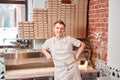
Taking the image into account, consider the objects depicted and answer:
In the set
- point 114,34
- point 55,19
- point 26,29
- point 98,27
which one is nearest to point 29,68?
point 26,29

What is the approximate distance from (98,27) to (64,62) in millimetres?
828

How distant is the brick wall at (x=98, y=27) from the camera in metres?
2.76

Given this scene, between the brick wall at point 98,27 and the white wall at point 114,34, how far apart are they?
0.42 feet

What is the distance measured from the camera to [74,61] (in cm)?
257

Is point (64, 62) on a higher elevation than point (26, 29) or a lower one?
lower

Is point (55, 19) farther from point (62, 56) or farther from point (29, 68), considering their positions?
point (29, 68)

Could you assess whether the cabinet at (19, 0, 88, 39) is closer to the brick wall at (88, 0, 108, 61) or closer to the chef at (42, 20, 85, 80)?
the brick wall at (88, 0, 108, 61)

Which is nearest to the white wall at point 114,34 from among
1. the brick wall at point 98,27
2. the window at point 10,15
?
the brick wall at point 98,27

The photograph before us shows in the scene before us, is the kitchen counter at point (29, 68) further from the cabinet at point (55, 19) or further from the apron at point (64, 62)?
the cabinet at point (55, 19)

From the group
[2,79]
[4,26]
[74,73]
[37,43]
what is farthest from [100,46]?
[4,26]

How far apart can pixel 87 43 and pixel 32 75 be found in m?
1.13

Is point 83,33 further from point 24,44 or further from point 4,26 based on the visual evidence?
point 4,26

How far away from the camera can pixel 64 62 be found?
2.53m

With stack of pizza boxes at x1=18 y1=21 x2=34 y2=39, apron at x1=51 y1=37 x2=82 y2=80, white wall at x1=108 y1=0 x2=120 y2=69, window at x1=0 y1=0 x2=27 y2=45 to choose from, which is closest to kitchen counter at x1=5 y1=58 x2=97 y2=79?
apron at x1=51 y1=37 x2=82 y2=80
